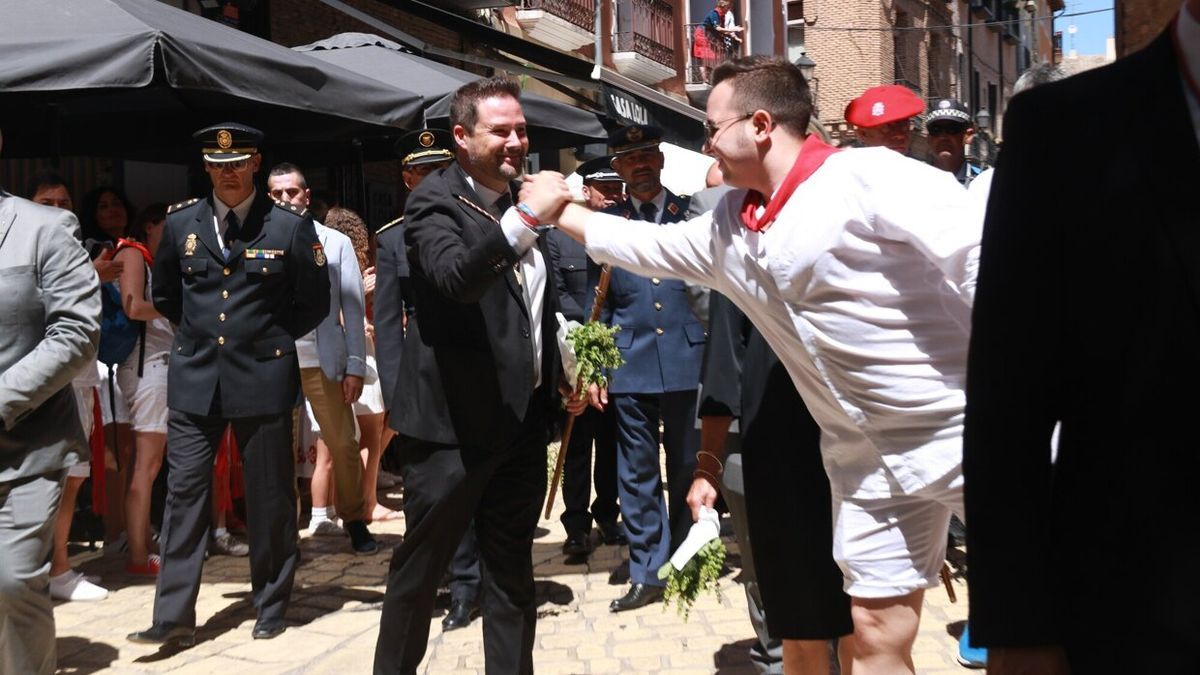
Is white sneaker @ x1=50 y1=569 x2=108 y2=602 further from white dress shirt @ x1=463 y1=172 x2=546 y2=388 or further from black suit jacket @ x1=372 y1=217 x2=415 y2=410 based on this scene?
white dress shirt @ x1=463 y1=172 x2=546 y2=388

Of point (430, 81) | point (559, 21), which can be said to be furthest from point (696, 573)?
point (559, 21)

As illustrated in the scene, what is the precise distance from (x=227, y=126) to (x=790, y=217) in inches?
161

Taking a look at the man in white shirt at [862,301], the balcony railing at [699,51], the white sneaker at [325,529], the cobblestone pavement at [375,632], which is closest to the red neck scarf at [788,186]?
the man in white shirt at [862,301]

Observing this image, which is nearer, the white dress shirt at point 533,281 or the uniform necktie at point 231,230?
the white dress shirt at point 533,281

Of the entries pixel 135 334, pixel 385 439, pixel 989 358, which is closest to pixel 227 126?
pixel 135 334

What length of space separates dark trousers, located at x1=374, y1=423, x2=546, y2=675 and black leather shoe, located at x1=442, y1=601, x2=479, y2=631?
1930 millimetres

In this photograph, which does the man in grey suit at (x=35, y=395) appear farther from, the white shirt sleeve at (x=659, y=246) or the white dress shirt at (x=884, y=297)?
the white dress shirt at (x=884, y=297)

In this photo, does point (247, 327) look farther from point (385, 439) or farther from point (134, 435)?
point (385, 439)

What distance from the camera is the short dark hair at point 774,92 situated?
149 inches

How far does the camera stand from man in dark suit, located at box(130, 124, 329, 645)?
22.0 ft

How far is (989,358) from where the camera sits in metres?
1.92

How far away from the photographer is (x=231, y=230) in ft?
22.6

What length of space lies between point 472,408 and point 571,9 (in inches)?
776

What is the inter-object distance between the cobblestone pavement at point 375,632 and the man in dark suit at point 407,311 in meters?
0.17
